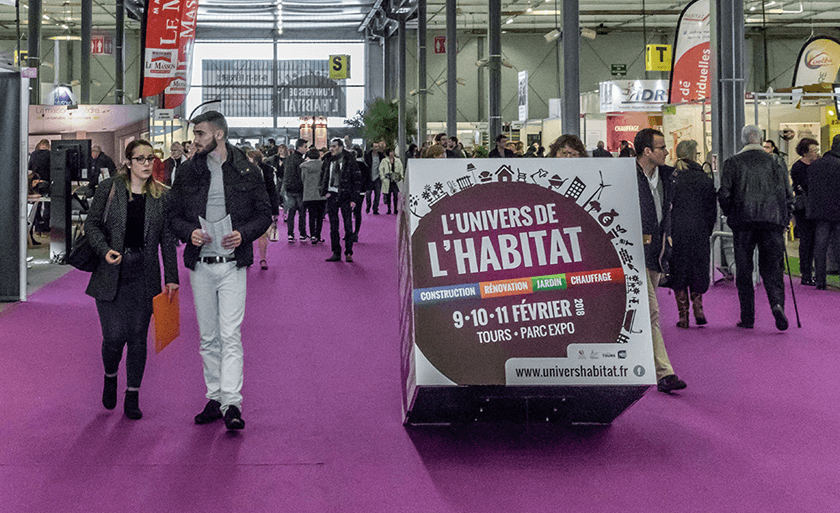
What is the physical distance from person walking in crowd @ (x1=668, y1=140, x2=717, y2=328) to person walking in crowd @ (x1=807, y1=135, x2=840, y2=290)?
2.91m

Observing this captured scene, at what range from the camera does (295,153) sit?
48.1 ft

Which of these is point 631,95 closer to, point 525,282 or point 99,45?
point 99,45

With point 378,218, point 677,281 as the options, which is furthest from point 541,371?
point 378,218

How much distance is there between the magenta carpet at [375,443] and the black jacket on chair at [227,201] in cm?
91

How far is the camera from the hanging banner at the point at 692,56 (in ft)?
48.3

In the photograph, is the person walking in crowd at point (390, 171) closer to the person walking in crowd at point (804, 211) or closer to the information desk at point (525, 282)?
the person walking in crowd at point (804, 211)

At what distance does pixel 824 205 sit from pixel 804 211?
22.8 inches

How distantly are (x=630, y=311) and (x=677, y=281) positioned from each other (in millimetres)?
3308

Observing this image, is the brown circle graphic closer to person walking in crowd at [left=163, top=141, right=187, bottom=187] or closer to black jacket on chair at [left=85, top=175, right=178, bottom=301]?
black jacket on chair at [left=85, top=175, right=178, bottom=301]

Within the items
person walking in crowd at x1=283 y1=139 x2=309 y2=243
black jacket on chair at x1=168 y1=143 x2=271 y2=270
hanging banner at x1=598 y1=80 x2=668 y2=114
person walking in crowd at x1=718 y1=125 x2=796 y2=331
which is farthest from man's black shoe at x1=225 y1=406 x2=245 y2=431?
hanging banner at x1=598 y1=80 x2=668 y2=114

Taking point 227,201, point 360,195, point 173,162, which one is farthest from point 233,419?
point 173,162

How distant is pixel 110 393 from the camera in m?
5.16

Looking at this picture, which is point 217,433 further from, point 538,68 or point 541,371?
point 538,68

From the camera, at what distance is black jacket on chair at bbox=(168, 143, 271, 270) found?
4.73 metres
